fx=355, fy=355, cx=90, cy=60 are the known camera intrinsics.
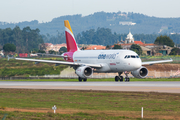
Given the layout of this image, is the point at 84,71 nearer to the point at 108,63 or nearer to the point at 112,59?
the point at 108,63

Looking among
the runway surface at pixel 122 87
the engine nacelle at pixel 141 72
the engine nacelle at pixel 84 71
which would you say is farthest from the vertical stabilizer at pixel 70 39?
the runway surface at pixel 122 87

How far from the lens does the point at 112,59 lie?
50656 mm

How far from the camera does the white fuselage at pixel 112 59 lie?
47875 mm

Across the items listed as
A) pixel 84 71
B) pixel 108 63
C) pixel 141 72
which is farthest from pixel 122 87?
pixel 141 72

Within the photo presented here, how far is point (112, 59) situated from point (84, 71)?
4.34 meters

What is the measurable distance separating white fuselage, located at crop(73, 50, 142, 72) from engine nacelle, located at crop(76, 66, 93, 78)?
87.4 inches

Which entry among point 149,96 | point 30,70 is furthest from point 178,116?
point 30,70

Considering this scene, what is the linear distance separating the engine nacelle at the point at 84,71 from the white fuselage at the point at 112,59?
2.22 metres

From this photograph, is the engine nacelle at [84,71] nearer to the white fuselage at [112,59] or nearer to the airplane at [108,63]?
the airplane at [108,63]

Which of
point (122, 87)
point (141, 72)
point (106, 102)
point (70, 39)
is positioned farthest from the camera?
point (70, 39)

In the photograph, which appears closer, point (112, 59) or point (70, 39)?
point (112, 59)

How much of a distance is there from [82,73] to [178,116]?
3022cm

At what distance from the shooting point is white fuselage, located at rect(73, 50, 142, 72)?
157 ft

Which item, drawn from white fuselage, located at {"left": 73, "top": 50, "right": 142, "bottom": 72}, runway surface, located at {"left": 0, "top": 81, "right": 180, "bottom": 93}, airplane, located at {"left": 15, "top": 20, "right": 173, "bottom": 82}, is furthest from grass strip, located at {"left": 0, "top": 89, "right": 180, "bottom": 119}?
airplane, located at {"left": 15, "top": 20, "right": 173, "bottom": 82}
